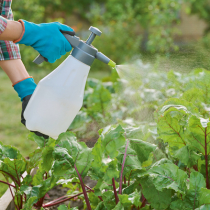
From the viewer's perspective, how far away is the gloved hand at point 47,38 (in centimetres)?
120

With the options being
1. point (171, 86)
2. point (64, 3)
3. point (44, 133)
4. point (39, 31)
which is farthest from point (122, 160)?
point (64, 3)

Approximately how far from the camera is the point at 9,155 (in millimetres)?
1255

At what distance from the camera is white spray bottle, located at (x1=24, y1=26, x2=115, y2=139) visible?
113 centimetres

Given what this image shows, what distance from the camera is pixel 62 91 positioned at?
1.13 m

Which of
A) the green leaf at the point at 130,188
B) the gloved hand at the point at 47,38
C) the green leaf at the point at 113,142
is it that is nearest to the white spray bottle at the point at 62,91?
the gloved hand at the point at 47,38

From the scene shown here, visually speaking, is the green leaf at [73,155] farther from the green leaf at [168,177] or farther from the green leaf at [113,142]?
the green leaf at [168,177]

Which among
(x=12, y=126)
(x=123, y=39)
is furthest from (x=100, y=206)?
(x=123, y=39)

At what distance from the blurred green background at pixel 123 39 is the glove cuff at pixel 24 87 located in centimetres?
104

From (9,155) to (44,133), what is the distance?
0.71 feet

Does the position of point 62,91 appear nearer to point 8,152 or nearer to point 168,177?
point 8,152

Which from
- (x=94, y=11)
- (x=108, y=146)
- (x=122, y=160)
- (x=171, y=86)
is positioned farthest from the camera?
(x=94, y=11)

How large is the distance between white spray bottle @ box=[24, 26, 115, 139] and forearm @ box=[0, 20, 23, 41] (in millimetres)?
253

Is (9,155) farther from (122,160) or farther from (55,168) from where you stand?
(122,160)

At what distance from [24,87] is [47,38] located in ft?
1.24
